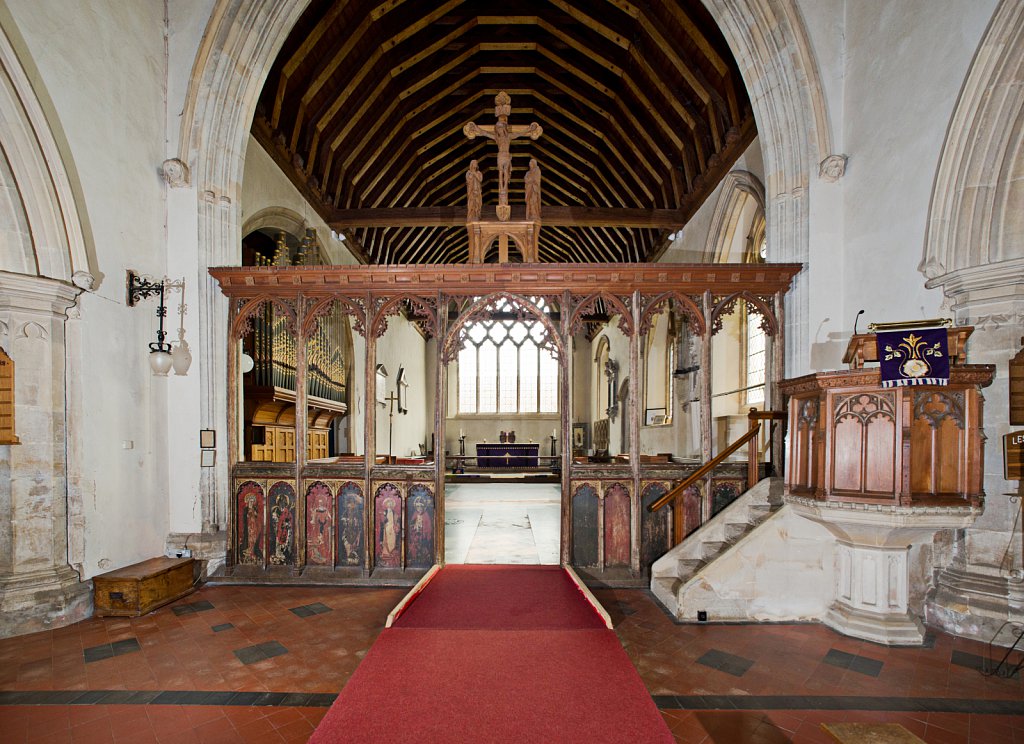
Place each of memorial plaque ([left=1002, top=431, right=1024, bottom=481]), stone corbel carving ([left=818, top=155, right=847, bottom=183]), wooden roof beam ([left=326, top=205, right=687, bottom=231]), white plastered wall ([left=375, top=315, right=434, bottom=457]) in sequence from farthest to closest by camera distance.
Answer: white plastered wall ([left=375, top=315, right=434, bottom=457]) < wooden roof beam ([left=326, top=205, right=687, bottom=231]) < stone corbel carving ([left=818, top=155, right=847, bottom=183]) < memorial plaque ([left=1002, top=431, right=1024, bottom=481])

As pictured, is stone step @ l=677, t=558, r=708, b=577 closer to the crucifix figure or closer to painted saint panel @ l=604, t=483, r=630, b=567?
painted saint panel @ l=604, t=483, r=630, b=567

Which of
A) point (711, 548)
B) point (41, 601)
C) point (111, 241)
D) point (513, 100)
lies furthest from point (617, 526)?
point (513, 100)

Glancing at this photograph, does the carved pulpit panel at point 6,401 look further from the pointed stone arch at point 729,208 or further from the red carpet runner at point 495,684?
the pointed stone arch at point 729,208

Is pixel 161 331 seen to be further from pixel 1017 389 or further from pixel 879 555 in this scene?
pixel 1017 389

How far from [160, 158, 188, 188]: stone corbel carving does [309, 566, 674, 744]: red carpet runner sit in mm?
4217

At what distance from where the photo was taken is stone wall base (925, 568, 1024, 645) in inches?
137

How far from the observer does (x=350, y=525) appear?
4871 mm

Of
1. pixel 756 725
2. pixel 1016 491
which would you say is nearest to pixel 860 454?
pixel 1016 491

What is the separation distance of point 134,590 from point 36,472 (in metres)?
1.05

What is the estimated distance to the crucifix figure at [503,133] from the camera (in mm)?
4770

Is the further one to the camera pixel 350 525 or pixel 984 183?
pixel 350 525

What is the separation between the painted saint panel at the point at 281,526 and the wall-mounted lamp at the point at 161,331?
1.36 meters

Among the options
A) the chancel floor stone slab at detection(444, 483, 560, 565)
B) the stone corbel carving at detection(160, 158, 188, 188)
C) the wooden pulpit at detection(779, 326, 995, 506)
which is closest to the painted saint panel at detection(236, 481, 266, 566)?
the chancel floor stone slab at detection(444, 483, 560, 565)

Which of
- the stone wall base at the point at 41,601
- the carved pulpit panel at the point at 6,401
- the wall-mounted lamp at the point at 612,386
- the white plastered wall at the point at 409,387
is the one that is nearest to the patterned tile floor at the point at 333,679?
the stone wall base at the point at 41,601
